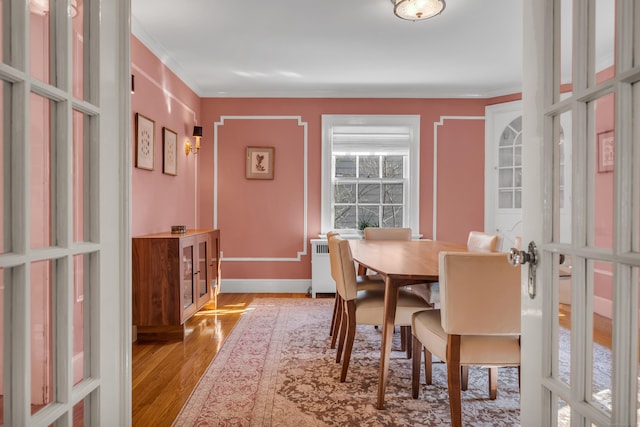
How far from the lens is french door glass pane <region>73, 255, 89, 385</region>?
862 mm

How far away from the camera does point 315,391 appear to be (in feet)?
Result: 7.29

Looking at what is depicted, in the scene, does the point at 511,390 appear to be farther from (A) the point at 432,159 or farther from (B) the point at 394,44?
(A) the point at 432,159

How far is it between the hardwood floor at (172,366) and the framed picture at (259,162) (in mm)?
1783

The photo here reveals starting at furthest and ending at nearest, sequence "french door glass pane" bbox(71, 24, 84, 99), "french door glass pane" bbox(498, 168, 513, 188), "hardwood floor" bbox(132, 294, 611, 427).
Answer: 1. "french door glass pane" bbox(498, 168, 513, 188)
2. "hardwood floor" bbox(132, 294, 611, 427)
3. "french door glass pane" bbox(71, 24, 84, 99)

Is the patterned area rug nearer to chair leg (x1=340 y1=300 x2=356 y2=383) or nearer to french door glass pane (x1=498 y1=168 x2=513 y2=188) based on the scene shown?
chair leg (x1=340 y1=300 x2=356 y2=383)

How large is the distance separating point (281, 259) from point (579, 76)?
14.3ft

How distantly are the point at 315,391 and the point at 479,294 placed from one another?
1130mm

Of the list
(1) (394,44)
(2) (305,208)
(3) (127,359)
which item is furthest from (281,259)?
(3) (127,359)

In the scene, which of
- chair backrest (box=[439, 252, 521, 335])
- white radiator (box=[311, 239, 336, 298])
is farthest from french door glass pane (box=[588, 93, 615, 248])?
white radiator (box=[311, 239, 336, 298])

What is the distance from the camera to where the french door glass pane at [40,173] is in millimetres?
742

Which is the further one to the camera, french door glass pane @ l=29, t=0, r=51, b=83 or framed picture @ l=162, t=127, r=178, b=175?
framed picture @ l=162, t=127, r=178, b=175

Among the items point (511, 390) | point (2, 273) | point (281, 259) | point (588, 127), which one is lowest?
point (511, 390)

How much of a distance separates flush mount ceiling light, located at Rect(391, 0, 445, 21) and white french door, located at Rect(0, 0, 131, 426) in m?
2.13

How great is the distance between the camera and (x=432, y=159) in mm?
4996
